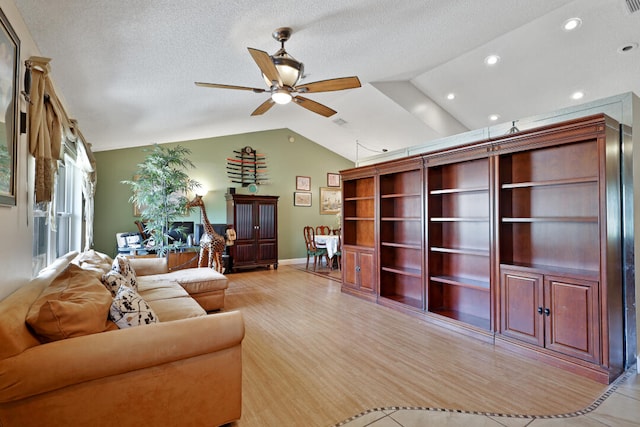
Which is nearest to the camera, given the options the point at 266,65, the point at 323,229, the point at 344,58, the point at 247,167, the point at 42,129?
the point at 42,129

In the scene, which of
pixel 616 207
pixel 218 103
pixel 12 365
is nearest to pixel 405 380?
pixel 616 207

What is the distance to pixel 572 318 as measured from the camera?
2.51 metres

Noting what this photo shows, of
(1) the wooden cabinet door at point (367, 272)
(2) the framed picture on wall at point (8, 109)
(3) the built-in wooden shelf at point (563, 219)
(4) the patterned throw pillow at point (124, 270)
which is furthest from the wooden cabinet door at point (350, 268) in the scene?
(2) the framed picture on wall at point (8, 109)

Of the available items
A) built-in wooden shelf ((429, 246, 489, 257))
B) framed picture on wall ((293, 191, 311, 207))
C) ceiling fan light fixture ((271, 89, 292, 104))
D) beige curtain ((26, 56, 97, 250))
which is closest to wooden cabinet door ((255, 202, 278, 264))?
framed picture on wall ((293, 191, 311, 207))

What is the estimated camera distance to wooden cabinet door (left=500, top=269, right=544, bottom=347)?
2711mm

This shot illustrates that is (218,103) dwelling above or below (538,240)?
above

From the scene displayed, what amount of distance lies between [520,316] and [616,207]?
1.18 meters

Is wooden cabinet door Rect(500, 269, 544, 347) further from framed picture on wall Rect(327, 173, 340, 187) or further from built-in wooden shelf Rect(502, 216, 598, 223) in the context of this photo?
framed picture on wall Rect(327, 173, 340, 187)

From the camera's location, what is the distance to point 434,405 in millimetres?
2059

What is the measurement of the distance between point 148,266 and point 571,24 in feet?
20.2

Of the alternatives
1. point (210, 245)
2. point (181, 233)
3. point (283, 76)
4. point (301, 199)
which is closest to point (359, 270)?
point (210, 245)

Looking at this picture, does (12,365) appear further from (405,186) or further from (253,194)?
(253,194)

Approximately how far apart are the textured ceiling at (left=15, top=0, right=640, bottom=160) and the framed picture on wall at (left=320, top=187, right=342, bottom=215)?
2.95 metres

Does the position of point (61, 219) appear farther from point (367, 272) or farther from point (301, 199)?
point (301, 199)
